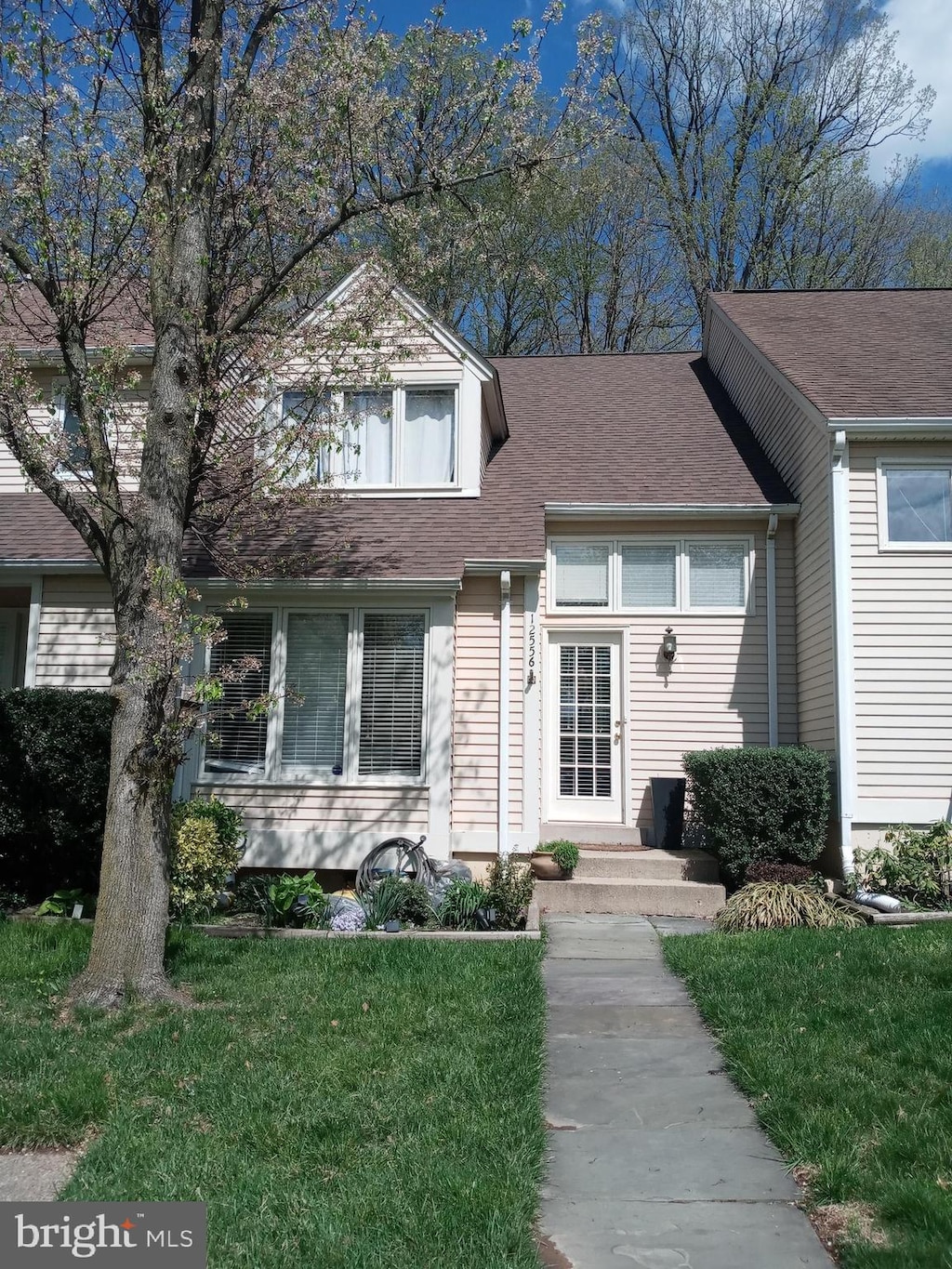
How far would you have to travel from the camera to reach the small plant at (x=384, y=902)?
8422 millimetres

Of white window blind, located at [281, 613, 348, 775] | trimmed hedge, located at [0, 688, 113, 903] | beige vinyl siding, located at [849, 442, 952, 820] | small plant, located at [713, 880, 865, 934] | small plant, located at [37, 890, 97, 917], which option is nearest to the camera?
small plant, located at [713, 880, 865, 934]

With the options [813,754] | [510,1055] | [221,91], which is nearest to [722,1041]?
[510,1055]

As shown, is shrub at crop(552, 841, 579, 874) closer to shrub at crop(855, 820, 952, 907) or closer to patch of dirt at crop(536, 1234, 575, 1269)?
shrub at crop(855, 820, 952, 907)

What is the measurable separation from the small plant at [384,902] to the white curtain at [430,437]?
4.92m

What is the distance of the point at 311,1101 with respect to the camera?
14.8 ft

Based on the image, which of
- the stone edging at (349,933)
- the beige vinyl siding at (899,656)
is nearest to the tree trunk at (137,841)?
the stone edging at (349,933)

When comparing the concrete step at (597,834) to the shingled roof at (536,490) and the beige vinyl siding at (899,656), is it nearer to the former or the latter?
the beige vinyl siding at (899,656)

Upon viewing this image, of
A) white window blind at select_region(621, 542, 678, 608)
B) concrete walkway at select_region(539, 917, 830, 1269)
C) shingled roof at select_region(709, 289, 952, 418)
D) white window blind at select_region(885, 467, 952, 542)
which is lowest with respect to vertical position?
concrete walkway at select_region(539, 917, 830, 1269)

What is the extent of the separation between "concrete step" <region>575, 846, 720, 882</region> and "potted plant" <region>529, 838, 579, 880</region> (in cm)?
22

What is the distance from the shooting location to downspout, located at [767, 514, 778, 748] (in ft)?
36.6

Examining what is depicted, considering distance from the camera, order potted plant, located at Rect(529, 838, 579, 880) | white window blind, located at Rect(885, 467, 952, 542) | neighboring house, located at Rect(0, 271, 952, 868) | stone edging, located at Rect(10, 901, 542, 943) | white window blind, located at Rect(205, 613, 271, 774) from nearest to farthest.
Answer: stone edging, located at Rect(10, 901, 542, 943)
potted plant, located at Rect(529, 838, 579, 880)
neighboring house, located at Rect(0, 271, 952, 868)
white window blind, located at Rect(885, 467, 952, 542)
white window blind, located at Rect(205, 613, 271, 774)

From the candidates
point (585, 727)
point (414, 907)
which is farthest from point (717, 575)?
point (414, 907)

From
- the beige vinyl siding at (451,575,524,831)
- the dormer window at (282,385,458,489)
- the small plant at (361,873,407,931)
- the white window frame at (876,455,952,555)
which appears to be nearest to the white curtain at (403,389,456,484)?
the dormer window at (282,385,458,489)

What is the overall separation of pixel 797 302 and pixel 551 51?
7.84 m
